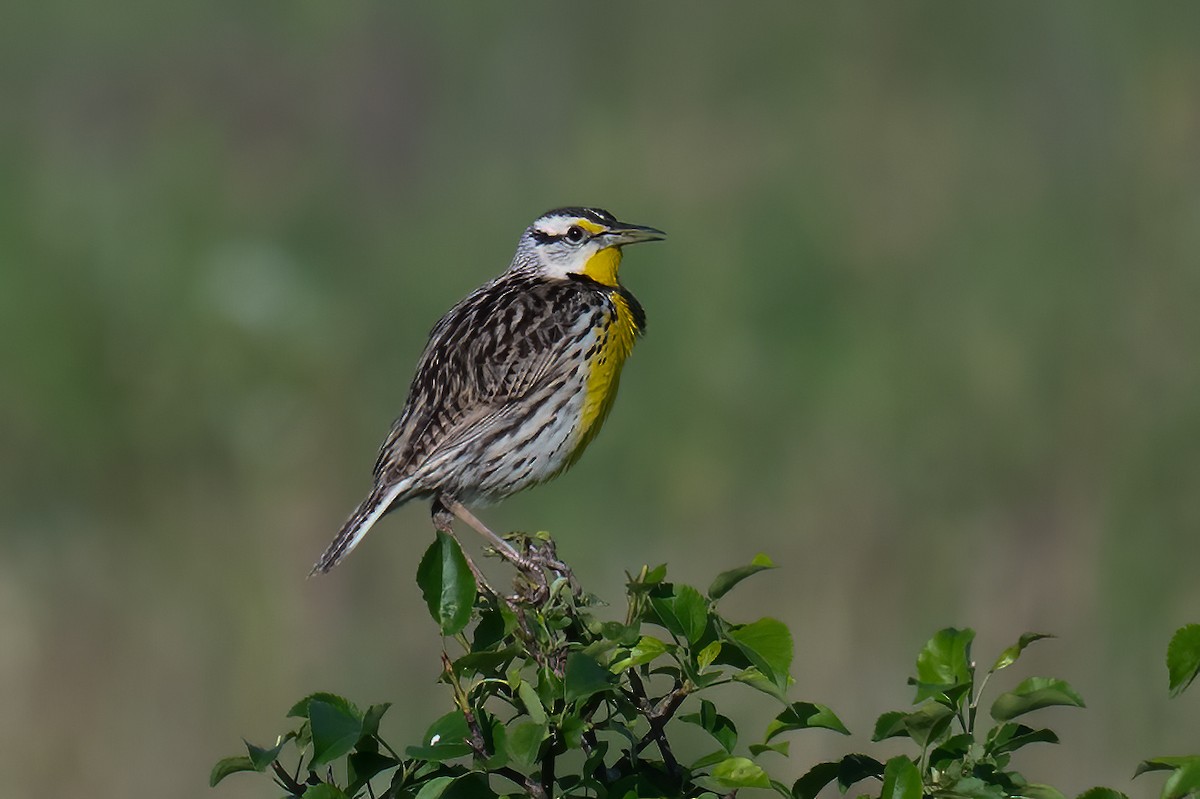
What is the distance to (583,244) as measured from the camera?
4445 mm

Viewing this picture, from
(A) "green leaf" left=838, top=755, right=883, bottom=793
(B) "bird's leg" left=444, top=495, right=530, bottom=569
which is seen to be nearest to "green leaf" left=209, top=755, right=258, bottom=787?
(A) "green leaf" left=838, top=755, right=883, bottom=793

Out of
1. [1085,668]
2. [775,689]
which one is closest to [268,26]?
[1085,668]

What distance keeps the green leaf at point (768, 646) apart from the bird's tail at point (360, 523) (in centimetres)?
182

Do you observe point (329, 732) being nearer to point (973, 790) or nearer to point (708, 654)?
point (708, 654)

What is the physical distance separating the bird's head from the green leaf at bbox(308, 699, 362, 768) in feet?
8.42

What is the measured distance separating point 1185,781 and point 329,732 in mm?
800

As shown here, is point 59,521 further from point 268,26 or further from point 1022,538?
point 268,26

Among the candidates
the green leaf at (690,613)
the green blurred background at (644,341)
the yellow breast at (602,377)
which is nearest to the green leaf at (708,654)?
the green leaf at (690,613)

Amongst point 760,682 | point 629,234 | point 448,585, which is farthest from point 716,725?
point 629,234

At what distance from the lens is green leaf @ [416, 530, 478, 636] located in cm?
195

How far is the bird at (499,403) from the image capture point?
384 cm

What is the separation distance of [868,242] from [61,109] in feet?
10.3

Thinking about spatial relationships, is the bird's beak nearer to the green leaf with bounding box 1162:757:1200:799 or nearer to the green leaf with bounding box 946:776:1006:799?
the green leaf with bounding box 946:776:1006:799

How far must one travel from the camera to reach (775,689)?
6.32ft
